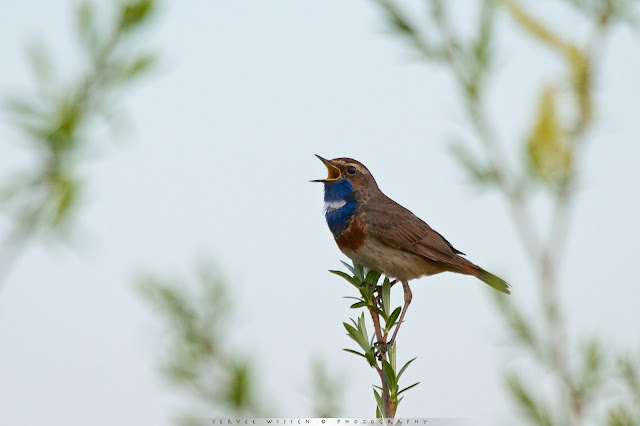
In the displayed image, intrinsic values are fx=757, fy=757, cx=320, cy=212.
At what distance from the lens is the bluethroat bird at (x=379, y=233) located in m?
6.58

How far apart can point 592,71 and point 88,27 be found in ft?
2.67

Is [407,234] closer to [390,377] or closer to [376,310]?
[376,310]

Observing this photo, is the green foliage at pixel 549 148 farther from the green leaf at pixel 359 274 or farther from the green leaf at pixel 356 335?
the green leaf at pixel 359 274

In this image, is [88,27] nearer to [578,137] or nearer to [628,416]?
[578,137]

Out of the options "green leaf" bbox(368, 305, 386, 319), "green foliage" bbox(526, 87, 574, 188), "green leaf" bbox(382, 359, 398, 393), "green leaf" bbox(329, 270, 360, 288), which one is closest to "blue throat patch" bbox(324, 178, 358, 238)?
"green leaf" bbox(329, 270, 360, 288)

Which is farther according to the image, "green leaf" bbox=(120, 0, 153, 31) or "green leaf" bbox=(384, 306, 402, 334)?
"green leaf" bbox=(384, 306, 402, 334)

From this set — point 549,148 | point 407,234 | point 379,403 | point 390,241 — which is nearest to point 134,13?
point 549,148

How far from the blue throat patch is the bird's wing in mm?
177

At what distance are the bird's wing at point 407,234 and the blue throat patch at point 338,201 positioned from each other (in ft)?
0.58

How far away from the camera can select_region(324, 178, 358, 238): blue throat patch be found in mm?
6977

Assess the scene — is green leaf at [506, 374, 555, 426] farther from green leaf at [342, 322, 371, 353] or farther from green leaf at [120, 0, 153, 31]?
green leaf at [342, 322, 371, 353]

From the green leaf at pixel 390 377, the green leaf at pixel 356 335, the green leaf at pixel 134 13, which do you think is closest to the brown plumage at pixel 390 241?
the green leaf at pixel 356 335

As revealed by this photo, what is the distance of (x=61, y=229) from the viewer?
3.42ft

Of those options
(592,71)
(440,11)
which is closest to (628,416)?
(592,71)
